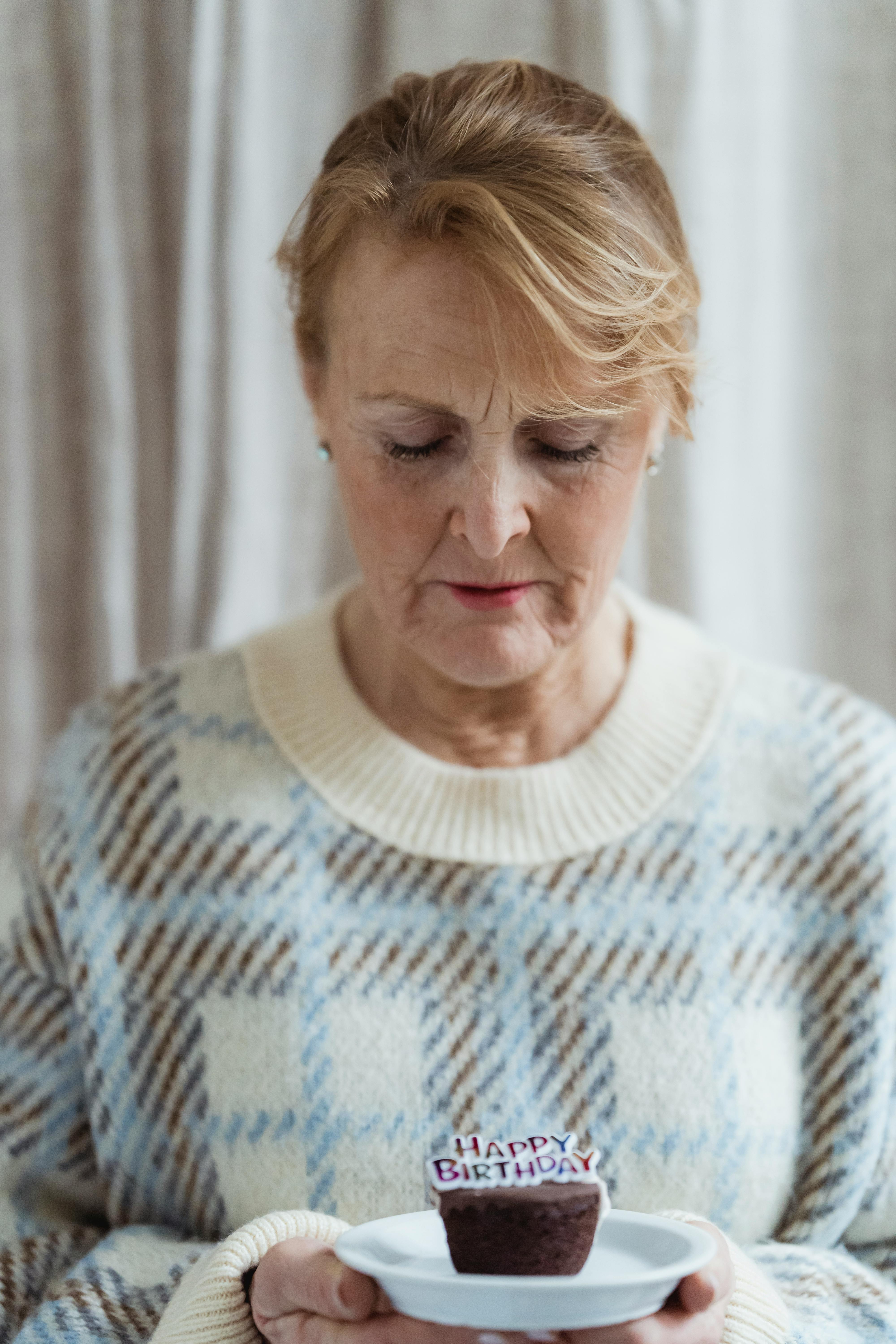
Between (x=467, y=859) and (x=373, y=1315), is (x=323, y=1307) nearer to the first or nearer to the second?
(x=373, y=1315)

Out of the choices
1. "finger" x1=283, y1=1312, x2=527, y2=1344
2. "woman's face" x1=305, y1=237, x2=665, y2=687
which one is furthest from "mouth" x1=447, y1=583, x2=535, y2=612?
"finger" x1=283, y1=1312, x2=527, y2=1344

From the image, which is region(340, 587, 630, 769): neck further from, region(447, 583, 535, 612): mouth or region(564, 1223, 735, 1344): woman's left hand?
region(564, 1223, 735, 1344): woman's left hand

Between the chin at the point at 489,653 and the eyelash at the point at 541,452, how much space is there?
0.15 meters

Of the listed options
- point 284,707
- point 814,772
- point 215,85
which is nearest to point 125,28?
point 215,85

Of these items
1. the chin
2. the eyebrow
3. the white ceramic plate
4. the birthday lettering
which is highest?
the eyebrow

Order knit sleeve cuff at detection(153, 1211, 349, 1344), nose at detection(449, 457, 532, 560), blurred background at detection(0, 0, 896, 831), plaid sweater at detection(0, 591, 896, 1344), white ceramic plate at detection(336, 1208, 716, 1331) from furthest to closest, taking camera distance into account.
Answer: blurred background at detection(0, 0, 896, 831) < plaid sweater at detection(0, 591, 896, 1344) < nose at detection(449, 457, 532, 560) < knit sleeve cuff at detection(153, 1211, 349, 1344) < white ceramic plate at detection(336, 1208, 716, 1331)

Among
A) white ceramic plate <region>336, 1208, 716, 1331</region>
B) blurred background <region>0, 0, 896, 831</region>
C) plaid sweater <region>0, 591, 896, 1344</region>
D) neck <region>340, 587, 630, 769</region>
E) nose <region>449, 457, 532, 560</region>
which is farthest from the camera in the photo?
blurred background <region>0, 0, 896, 831</region>

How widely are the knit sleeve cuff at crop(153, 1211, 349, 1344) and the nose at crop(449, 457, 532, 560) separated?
0.55 metres

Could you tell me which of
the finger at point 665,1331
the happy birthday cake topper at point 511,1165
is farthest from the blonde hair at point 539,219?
the finger at point 665,1331

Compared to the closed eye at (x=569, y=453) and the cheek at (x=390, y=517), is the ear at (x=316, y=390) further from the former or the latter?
the closed eye at (x=569, y=453)

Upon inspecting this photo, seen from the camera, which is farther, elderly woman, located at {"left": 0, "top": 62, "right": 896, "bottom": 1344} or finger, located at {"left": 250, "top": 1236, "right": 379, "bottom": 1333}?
elderly woman, located at {"left": 0, "top": 62, "right": 896, "bottom": 1344}

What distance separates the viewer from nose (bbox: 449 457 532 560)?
97cm

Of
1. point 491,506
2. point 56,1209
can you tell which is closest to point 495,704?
point 491,506

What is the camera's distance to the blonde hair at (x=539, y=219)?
936 mm
